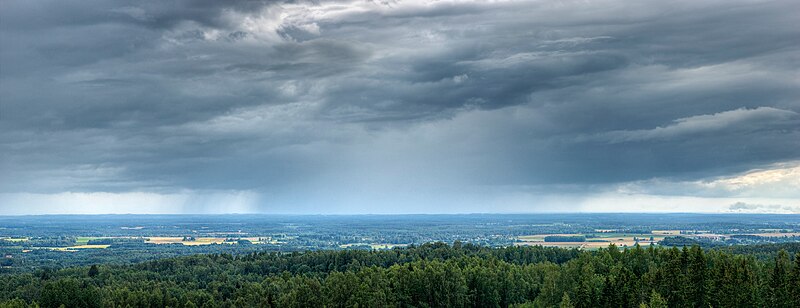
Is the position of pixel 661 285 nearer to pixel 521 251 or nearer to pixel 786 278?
pixel 786 278

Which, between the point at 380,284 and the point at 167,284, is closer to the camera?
the point at 380,284

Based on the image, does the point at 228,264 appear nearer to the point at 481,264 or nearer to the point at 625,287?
the point at 481,264

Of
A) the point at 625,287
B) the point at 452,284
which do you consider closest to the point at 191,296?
the point at 452,284

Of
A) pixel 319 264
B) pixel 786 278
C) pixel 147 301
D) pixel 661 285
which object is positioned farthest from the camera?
pixel 319 264

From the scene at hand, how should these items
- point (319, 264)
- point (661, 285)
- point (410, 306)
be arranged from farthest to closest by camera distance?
1. point (319, 264)
2. point (410, 306)
3. point (661, 285)

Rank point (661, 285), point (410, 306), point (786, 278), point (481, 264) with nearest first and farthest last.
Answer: point (786, 278) → point (661, 285) → point (410, 306) → point (481, 264)

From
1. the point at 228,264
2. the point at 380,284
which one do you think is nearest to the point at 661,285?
the point at 380,284
